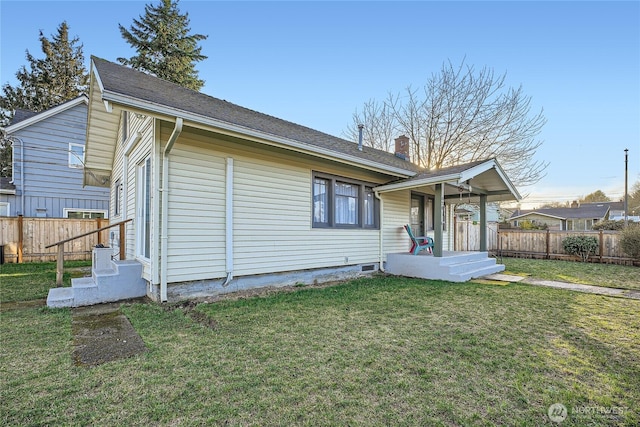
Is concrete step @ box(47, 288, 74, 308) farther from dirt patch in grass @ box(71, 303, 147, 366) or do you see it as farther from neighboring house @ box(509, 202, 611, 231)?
neighboring house @ box(509, 202, 611, 231)

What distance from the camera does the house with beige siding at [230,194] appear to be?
15.7 feet

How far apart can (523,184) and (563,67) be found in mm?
6761

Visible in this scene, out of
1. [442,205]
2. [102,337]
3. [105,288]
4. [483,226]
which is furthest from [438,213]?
[105,288]

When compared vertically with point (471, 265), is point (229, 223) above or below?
above

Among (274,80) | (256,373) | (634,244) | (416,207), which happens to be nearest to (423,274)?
(416,207)

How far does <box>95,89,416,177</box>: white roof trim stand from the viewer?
380 centimetres

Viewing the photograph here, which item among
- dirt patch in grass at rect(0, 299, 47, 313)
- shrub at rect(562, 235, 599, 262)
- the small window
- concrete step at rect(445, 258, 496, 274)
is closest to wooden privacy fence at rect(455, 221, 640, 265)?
shrub at rect(562, 235, 599, 262)

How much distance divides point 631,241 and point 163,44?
2555 centimetres

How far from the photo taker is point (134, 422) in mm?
1908

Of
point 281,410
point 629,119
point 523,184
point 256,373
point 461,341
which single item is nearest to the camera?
point 281,410

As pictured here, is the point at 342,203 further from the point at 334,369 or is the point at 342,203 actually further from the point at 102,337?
the point at 102,337

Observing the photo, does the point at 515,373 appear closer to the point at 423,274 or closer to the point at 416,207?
the point at 423,274

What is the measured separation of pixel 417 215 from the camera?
9.84 meters

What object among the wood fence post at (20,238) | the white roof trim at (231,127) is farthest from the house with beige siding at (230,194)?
the wood fence post at (20,238)
